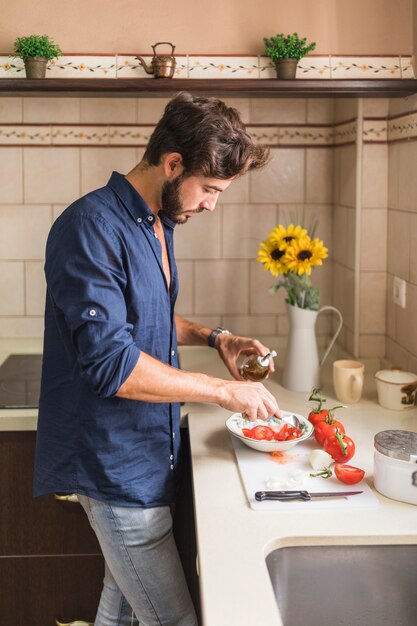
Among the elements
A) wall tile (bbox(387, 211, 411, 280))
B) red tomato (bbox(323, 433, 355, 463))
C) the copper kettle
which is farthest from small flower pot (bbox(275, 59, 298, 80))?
red tomato (bbox(323, 433, 355, 463))

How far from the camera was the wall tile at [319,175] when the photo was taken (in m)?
2.68

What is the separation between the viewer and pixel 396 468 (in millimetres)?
1536

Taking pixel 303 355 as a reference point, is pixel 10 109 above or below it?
above

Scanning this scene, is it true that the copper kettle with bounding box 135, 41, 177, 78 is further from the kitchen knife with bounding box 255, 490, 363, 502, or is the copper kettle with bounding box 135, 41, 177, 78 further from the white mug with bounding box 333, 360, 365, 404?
the kitchen knife with bounding box 255, 490, 363, 502

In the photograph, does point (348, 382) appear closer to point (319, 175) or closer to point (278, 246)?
point (278, 246)

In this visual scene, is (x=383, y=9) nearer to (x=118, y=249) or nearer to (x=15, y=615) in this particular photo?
(x=118, y=249)

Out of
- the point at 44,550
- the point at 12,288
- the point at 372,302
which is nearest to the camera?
the point at 44,550

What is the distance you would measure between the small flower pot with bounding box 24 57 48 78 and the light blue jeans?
120cm

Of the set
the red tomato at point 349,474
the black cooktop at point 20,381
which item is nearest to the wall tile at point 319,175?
the black cooktop at point 20,381

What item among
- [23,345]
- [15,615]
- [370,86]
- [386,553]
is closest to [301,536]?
[386,553]

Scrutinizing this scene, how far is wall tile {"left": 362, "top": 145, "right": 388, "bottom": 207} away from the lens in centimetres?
242

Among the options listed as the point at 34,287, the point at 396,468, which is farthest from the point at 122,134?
the point at 396,468

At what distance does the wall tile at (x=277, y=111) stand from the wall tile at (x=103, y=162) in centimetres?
44

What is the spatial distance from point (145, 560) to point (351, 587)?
455 millimetres
